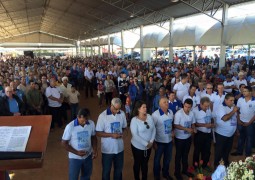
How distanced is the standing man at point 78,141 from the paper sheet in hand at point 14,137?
1808 millimetres

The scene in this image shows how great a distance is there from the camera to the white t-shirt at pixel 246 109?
477 centimetres

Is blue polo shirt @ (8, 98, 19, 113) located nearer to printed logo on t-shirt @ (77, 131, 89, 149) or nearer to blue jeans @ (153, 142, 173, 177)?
printed logo on t-shirt @ (77, 131, 89, 149)

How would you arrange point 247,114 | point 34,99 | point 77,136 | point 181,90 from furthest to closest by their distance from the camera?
1. point 34,99
2. point 181,90
3. point 247,114
4. point 77,136

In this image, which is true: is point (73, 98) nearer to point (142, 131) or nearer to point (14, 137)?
point (142, 131)

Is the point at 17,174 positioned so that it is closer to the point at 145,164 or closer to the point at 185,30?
the point at 145,164

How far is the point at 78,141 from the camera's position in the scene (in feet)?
11.1

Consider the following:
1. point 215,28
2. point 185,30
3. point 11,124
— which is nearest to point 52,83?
point 11,124

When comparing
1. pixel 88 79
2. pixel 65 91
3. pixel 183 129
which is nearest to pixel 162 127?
pixel 183 129

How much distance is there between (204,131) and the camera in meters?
4.30

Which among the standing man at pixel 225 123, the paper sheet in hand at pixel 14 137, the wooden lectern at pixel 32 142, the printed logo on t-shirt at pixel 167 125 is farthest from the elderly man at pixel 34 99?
the paper sheet in hand at pixel 14 137

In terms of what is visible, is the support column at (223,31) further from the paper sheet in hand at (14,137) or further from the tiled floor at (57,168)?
the paper sheet in hand at (14,137)

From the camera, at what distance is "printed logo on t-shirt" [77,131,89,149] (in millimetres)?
3381

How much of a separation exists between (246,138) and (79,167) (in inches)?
138

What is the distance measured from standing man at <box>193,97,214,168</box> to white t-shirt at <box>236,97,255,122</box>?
2.63 ft
